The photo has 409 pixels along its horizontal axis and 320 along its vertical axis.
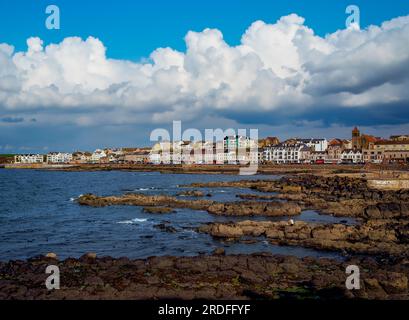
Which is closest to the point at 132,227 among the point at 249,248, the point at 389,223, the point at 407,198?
the point at 249,248

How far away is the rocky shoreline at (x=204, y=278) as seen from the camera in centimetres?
1641

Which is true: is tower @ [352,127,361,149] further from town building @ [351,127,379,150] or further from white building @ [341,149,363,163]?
white building @ [341,149,363,163]

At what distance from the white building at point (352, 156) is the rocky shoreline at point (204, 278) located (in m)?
135

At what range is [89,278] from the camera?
→ 18.3 metres

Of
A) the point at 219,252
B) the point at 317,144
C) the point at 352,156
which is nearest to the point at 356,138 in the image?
the point at 317,144

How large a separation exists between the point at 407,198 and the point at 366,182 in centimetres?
1698

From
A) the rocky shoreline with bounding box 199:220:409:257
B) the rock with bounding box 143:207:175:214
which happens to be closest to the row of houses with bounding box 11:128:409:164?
the rock with bounding box 143:207:175:214

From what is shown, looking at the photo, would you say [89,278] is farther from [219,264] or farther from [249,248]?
[249,248]

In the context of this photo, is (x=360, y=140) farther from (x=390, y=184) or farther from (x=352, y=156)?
(x=390, y=184)

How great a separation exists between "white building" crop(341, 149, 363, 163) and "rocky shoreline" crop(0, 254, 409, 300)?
134797mm

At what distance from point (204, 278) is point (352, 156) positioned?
461 feet

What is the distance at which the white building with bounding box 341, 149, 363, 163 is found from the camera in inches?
5876

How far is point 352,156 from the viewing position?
149625 millimetres

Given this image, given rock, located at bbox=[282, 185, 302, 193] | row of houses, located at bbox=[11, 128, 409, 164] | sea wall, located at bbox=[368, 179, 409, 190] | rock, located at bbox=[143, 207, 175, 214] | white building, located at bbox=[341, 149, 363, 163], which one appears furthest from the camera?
white building, located at bbox=[341, 149, 363, 163]
